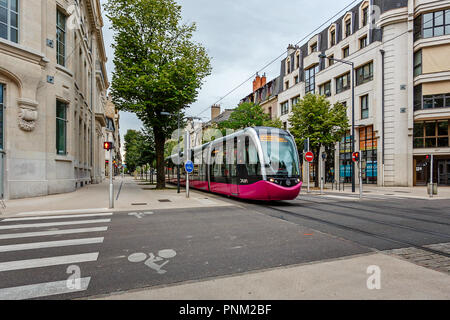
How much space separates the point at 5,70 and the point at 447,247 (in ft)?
58.2

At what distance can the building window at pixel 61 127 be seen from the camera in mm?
16992

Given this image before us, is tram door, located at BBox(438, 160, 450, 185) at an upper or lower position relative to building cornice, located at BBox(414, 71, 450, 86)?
lower

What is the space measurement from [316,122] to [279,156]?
15.2 metres

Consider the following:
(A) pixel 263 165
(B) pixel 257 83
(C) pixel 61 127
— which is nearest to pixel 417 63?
(A) pixel 263 165

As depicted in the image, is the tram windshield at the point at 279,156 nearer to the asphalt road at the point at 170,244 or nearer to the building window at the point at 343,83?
the asphalt road at the point at 170,244

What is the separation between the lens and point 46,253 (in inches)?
200

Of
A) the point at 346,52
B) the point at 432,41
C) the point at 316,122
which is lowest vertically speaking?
the point at 316,122

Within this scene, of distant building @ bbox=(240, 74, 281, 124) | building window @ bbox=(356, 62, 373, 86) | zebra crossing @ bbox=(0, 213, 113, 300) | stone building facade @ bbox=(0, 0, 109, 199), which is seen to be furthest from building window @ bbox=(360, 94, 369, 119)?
zebra crossing @ bbox=(0, 213, 113, 300)

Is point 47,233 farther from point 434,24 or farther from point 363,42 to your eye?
point 363,42

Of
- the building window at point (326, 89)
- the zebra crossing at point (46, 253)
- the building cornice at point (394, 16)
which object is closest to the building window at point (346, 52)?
the building window at point (326, 89)

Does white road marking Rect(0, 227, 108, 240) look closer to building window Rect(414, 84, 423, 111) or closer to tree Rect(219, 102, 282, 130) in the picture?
tree Rect(219, 102, 282, 130)

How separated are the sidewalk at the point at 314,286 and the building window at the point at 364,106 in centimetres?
2833

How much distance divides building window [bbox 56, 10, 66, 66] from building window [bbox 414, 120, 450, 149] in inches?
1142

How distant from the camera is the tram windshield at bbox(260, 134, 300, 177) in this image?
11.2m
